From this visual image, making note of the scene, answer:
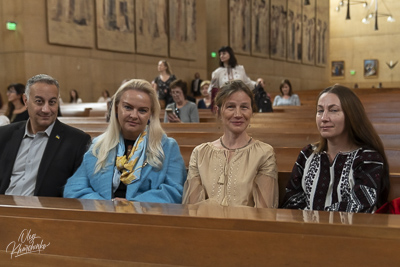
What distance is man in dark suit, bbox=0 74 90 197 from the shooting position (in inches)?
121

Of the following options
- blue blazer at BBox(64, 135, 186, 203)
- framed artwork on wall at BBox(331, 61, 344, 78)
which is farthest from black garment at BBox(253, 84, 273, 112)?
framed artwork on wall at BBox(331, 61, 344, 78)

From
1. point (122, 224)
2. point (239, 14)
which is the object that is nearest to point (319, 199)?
point (122, 224)

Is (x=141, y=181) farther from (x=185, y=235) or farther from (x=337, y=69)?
(x=337, y=69)

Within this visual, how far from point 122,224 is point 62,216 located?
0.74 feet

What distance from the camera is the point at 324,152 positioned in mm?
2598

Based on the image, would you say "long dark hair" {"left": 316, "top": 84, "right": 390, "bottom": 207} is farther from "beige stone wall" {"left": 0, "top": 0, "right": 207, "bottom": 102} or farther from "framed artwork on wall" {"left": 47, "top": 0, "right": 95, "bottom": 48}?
"framed artwork on wall" {"left": 47, "top": 0, "right": 95, "bottom": 48}

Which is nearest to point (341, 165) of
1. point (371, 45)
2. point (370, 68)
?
point (370, 68)

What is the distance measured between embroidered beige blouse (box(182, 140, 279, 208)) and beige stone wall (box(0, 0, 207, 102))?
11.7 meters

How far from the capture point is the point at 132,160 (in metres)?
2.91

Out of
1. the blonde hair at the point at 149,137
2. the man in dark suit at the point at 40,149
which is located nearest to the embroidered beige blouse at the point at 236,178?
the blonde hair at the point at 149,137

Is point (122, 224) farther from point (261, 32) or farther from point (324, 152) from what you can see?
point (261, 32)

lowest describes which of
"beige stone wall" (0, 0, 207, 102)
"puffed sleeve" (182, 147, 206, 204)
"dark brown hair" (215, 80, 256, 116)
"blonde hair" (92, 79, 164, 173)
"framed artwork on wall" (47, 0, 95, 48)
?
"puffed sleeve" (182, 147, 206, 204)

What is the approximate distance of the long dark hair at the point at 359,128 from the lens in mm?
2486

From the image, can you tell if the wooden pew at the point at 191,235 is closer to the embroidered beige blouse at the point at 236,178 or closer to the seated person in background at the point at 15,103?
the embroidered beige blouse at the point at 236,178
